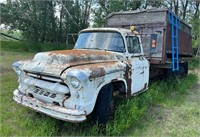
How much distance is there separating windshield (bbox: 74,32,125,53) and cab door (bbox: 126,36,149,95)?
260mm

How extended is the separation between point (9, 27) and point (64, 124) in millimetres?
18190

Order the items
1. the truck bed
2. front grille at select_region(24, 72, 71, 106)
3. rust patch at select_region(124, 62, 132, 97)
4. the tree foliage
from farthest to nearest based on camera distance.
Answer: the tree foliage → the truck bed → rust patch at select_region(124, 62, 132, 97) → front grille at select_region(24, 72, 71, 106)

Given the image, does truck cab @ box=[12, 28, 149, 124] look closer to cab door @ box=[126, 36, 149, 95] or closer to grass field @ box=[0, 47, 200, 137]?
cab door @ box=[126, 36, 149, 95]

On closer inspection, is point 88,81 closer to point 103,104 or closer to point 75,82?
point 75,82

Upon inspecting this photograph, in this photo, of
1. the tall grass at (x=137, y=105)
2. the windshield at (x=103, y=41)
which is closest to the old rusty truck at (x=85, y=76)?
the windshield at (x=103, y=41)

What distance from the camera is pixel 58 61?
390 cm

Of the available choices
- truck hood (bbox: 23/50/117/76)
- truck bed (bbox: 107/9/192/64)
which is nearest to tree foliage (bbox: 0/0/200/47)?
truck bed (bbox: 107/9/192/64)

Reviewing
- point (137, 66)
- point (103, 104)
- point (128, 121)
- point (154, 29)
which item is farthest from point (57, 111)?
point (154, 29)

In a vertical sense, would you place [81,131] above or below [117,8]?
below

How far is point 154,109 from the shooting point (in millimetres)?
5492

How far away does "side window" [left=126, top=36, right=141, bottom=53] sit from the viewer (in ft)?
17.0

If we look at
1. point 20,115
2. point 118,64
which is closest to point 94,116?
point 118,64

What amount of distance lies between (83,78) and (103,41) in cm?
197

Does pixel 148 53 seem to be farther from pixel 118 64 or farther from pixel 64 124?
Result: pixel 64 124
